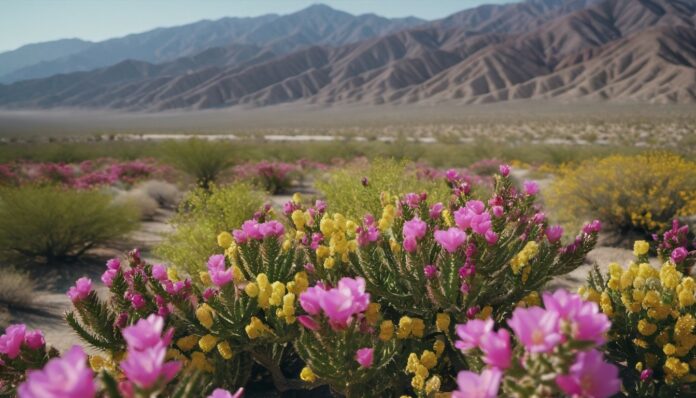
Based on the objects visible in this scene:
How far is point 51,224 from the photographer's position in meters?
8.10

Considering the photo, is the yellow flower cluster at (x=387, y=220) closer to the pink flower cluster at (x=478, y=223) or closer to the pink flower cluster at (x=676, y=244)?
the pink flower cluster at (x=478, y=223)

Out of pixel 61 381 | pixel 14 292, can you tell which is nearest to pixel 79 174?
pixel 14 292

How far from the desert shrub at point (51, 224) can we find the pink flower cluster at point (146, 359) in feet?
26.1

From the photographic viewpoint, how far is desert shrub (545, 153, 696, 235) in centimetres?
873

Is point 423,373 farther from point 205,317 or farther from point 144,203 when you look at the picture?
point 144,203

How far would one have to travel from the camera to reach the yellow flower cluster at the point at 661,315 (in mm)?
2791

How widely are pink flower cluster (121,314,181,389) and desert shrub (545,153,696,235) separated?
28.8ft

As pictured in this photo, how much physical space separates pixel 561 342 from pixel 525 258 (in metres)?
1.83

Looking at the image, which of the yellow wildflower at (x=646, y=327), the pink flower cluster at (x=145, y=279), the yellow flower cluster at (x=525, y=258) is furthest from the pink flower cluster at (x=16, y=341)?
the yellow wildflower at (x=646, y=327)

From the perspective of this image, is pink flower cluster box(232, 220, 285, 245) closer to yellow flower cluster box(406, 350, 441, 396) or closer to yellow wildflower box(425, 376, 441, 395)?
yellow flower cluster box(406, 350, 441, 396)

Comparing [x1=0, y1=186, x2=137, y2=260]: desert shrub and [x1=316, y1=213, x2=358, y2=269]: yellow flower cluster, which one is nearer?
[x1=316, y1=213, x2=358, y2=269]: yellow flower cluster

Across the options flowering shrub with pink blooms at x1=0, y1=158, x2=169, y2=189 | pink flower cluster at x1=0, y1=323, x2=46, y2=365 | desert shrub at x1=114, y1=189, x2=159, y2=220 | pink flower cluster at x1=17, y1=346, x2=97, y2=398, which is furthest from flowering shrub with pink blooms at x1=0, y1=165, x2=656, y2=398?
flowering shrub with pink blooms at x1=0, y1=158, x2=169, y2=189

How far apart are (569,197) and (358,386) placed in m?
8.60

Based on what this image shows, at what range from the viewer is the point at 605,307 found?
306cm
